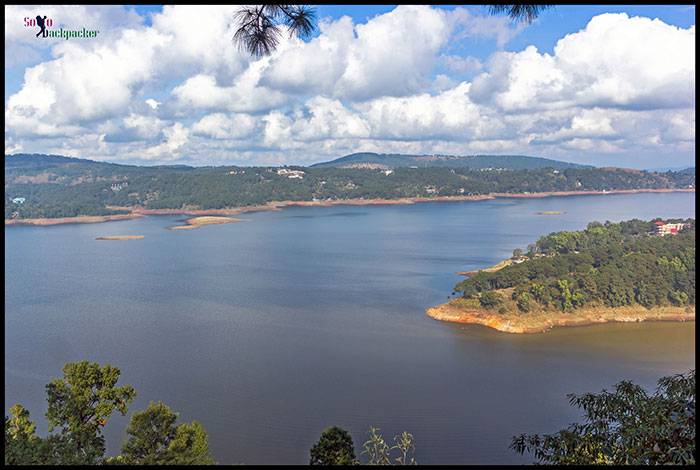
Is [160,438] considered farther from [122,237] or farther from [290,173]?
[290,173]

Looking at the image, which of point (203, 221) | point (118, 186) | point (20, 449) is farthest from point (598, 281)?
point (118, 186)

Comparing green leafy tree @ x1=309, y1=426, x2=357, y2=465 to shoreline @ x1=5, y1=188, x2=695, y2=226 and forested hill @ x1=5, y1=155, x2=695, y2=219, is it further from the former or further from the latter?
forested hill @ x1=5, y1=155, x2=695, y2=219

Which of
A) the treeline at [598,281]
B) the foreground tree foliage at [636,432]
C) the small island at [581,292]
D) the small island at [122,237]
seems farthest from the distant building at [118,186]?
the foreground tree foliage at [636,432]

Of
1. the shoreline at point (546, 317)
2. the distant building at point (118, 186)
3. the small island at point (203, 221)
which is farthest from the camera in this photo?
the distant building at point (118, 186)

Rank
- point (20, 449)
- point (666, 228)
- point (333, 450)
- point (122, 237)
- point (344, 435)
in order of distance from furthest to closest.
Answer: point (122, 237)
point (666, 228)
point (344, 435)
point (333, 450)
point (20, 449)

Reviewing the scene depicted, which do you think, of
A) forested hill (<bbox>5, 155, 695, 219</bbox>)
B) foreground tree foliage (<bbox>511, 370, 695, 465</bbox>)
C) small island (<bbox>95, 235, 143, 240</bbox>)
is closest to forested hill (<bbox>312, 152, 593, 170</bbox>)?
forested hill (<bbox>5, 155, 695, 219</bbox>)

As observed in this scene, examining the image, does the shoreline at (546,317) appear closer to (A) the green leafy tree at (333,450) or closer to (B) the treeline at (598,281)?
(B) the treeline at (598,281)
